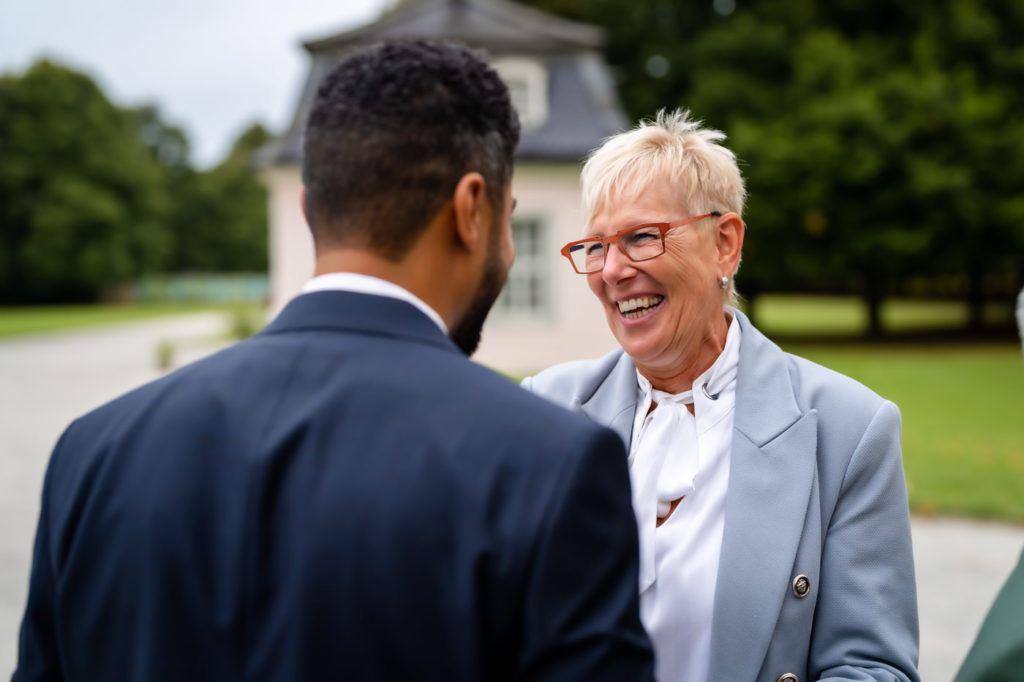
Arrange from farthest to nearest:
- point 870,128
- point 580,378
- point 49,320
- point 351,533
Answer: point 49,320 → point 870,128 → point 580,378 → point 351,533

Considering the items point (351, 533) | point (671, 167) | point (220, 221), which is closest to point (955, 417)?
point (671, 167)

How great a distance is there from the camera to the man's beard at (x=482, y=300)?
1.45m

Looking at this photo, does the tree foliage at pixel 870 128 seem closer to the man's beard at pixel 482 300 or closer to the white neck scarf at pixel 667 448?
the white neck scarf at pixel 667 448

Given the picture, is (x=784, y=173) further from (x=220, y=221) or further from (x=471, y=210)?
(x=220, y=221)

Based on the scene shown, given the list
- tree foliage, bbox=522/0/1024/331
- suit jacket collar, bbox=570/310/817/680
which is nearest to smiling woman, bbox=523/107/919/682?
suit jacket collar, bbox=570/310/817/680

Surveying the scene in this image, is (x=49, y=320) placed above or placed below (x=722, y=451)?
below

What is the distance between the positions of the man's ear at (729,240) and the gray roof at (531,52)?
16.2m

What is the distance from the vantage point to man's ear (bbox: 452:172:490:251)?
1362mm

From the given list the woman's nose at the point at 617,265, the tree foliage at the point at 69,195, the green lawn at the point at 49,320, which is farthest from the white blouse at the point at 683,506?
the tree foliage at the point at 69,195

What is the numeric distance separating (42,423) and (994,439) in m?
12.2

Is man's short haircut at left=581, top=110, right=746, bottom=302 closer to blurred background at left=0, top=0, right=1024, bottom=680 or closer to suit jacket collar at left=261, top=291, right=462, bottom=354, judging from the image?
suit jacket collar at left=261, top=291, right=462, bottom=354

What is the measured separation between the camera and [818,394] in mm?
2195

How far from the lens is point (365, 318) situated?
1348 millimetres

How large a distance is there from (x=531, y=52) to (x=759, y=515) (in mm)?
18152
